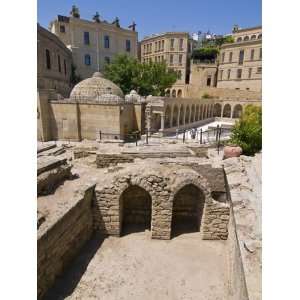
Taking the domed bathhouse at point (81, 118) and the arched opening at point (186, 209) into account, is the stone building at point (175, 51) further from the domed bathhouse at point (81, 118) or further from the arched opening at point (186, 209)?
the arched opening at point (186, 209)

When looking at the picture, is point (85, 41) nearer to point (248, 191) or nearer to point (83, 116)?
point (83, 116)

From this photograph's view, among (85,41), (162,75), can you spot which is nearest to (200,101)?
(162,75)

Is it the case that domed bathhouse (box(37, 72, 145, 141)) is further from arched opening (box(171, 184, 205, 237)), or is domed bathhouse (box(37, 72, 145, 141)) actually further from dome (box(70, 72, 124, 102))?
arched opening (box(171, 184, 205, 237))

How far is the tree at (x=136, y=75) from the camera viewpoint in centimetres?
2877

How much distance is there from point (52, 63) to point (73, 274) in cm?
2780

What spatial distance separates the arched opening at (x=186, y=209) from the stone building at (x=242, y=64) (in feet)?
126

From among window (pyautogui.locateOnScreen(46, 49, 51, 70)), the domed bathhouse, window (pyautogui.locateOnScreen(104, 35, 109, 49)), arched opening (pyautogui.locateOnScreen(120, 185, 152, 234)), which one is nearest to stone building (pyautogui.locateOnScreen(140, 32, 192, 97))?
window (pyautogui.locateOnScreen(104, 35, 109, 49))

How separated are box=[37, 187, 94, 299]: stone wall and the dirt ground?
0.27m

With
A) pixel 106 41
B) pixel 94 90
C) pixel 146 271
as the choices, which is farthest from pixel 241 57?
pixel 146 271

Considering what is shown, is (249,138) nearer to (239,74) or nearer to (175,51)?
(239,74)

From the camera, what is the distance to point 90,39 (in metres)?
35.3

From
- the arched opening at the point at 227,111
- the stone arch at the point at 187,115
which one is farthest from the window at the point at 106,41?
the arched opening at the point at 227,111

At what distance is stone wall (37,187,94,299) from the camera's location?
499 cm

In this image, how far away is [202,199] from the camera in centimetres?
748
